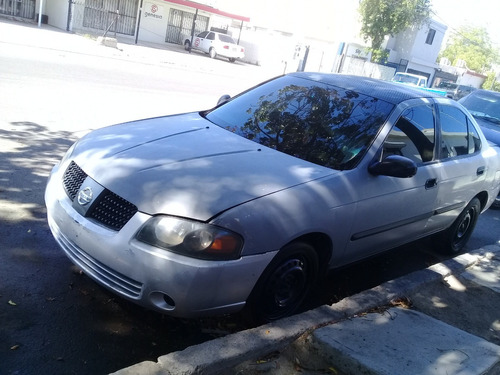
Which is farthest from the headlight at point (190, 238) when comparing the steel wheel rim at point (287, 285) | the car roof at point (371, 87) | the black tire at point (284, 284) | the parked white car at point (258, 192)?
the car roof at point (371, 87)

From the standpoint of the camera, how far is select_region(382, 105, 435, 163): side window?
13.9ft

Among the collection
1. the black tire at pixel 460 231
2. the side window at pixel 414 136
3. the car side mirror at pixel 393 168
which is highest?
the side window at pixel 414 136

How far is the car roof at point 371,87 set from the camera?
4.48 metres

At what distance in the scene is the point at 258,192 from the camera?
319cm

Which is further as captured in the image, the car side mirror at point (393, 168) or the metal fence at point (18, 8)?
the metal fence at point (18, 8)

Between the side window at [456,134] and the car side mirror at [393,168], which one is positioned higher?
the side window at [456,134]

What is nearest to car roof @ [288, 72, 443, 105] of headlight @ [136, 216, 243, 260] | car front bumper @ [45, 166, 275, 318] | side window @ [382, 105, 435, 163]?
side window @ [382, 105, 435, 163]

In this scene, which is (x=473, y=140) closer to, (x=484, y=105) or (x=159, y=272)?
(x=159, y=272)

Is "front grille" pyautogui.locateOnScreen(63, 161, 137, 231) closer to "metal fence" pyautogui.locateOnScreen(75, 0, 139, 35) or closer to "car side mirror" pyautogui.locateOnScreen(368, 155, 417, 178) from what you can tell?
"car side mirror" pyautogui.locateOnScreen(368, 155, 417, 178)

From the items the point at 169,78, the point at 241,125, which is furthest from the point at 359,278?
the point at 169,78

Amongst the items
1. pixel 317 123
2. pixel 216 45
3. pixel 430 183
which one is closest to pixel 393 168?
pixel 317 123

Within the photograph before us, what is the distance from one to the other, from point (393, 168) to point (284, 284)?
3.99 feet

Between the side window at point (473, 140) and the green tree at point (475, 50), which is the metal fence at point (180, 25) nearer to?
the side window at point (473, 140)

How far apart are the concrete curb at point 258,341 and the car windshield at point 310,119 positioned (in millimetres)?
1047
